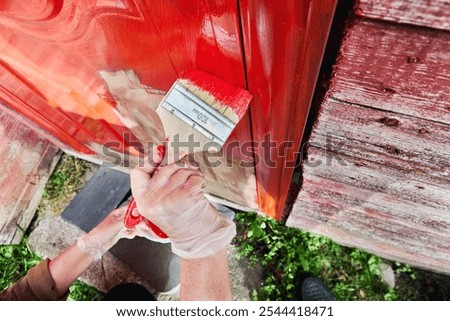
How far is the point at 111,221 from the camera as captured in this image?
2596 millimetres

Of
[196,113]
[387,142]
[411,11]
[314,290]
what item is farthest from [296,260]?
[411,11]

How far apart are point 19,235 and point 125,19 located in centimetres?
300

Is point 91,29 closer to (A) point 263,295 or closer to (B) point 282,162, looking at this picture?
(B) point 282,162

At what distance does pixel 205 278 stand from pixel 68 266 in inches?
40.8

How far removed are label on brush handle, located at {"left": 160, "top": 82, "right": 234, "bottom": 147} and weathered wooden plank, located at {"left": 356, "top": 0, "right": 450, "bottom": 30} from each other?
0.60 m

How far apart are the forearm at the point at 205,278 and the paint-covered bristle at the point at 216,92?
3.36ft

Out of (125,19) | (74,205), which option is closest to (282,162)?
(125,19)

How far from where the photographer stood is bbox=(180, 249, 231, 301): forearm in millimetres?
2010

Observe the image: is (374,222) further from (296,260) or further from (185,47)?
(185,47)

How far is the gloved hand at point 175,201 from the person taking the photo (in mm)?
1615

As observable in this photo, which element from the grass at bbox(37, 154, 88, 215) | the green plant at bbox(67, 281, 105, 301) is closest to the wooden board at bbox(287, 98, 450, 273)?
the green plant at bbox(67, 281, 105, 301)

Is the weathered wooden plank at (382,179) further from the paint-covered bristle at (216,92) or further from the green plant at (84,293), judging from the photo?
the green plant at (84,293)

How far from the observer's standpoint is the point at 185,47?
3.56ft

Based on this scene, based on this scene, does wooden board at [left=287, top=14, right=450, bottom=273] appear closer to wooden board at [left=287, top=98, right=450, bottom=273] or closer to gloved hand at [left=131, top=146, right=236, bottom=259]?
wooden board at [left=287, top=98, right=450, bottom=273]
